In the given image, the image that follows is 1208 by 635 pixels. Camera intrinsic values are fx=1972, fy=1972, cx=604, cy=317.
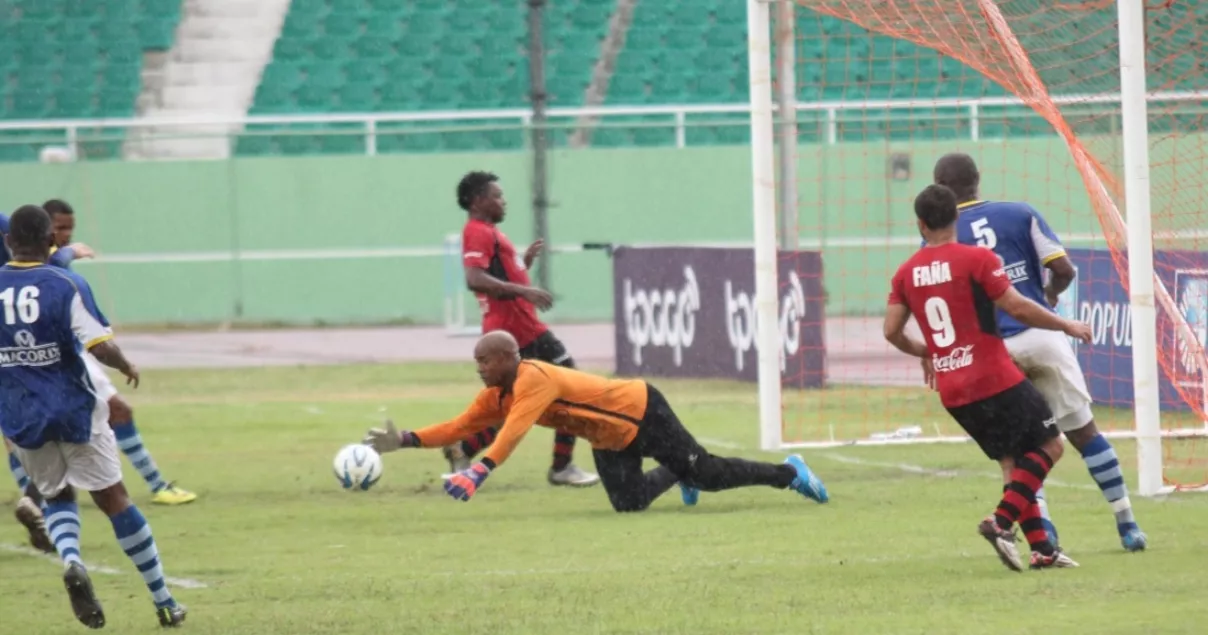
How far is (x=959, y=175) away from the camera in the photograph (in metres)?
9.29

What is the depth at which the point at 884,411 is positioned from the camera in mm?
16750

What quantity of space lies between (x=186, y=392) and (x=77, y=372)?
12.5 metres

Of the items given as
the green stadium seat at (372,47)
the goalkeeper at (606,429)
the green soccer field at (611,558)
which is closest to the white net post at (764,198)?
the green soccer field at (611,558)

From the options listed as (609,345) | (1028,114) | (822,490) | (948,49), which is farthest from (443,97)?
(822,490)

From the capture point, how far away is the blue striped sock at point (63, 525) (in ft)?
26.8

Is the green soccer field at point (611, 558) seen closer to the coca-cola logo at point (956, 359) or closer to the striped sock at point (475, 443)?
the striped sock at point (475, 443)

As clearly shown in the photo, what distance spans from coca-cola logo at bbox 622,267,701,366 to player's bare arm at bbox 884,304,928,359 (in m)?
11.0

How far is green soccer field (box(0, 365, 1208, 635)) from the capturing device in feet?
25.4

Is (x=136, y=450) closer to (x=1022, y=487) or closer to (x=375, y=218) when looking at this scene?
(x=1022, y=487)

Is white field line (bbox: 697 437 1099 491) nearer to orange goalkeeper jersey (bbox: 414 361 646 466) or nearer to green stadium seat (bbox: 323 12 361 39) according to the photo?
orange goalkeeper jersey (bbox: 414 361 646 466)

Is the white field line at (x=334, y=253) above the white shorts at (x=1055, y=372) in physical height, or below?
above

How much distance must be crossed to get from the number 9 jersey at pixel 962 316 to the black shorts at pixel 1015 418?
45mm

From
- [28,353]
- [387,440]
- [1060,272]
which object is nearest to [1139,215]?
[1060,272]

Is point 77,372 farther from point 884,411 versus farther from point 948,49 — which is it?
point 884,411
